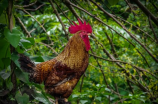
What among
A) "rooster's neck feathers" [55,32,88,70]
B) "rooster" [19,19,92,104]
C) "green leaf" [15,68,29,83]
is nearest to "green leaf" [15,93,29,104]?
"green leaf" [15,68,29,83]

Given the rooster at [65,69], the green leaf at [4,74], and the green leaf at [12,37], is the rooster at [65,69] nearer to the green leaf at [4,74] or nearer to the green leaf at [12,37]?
the green leaf at [4,74]

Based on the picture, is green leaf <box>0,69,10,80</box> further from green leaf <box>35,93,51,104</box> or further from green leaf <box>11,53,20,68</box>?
green leaf <box>35,93,51,104</box>

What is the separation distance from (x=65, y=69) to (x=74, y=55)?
0.10 m

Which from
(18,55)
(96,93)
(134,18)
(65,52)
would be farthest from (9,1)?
(134,18)

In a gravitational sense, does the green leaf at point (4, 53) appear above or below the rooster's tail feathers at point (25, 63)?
above

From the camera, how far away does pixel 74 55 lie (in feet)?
5.03

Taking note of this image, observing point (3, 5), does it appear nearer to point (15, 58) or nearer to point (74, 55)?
point (15, 58)

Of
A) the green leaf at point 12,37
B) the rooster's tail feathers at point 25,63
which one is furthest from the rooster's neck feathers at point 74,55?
the green leaf at point 12,37

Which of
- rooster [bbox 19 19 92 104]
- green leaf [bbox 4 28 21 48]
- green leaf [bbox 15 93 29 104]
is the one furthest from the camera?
rooster [bbox 19 19 92 104]

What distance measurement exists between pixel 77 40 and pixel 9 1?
460 mm

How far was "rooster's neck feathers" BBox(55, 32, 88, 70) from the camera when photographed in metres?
1.51

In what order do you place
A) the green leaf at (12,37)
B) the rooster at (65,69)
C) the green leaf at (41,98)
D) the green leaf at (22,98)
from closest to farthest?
the green leaf at (12,37), the green leaf at (22,98), the green leaf at (41,98), the rooster at (65,69)

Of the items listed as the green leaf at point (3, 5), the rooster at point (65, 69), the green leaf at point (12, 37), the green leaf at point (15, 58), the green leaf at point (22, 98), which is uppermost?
the green leaf at point (3, 5)

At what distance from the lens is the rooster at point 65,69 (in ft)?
4.92
